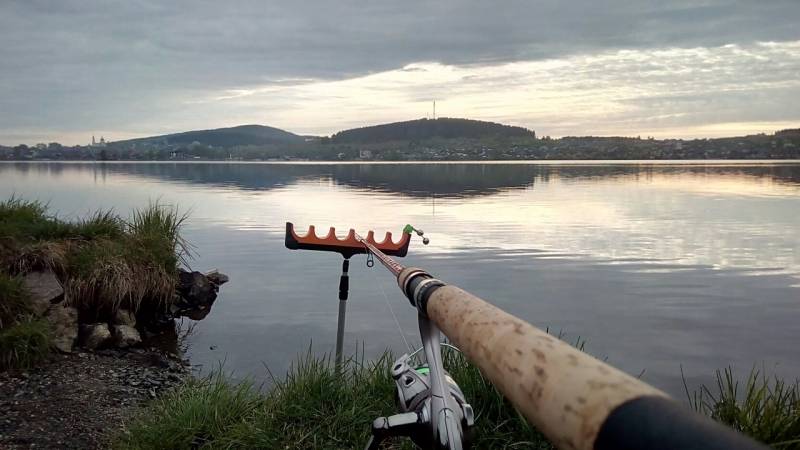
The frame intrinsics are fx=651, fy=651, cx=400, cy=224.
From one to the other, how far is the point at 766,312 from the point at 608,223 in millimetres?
17465

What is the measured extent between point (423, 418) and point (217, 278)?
14.3 m

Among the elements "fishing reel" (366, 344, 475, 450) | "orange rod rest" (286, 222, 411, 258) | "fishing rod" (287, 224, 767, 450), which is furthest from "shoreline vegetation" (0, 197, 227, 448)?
"fishing rod" (287, 224, 767, 450)

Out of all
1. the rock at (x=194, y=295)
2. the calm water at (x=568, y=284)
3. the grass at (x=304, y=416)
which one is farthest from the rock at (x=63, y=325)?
the grass at (x=304, y=416)

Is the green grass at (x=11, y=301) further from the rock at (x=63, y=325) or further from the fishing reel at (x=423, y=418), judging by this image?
the fishing reel at (x=423, y=418)

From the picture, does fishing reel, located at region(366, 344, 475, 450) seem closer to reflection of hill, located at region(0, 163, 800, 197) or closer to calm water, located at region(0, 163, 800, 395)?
calm water, located at region(0, 163, 800, 395)

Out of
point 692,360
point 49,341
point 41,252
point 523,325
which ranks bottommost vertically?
→ point 692,360

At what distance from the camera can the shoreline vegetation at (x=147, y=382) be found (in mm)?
5160

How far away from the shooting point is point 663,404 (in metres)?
0.93

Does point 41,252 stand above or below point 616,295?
above

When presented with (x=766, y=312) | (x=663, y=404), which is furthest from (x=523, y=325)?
(x=766, y=312)

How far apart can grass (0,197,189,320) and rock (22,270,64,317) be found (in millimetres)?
207

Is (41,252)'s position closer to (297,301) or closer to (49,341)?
(49,341)

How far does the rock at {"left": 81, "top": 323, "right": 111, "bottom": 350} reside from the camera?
9539mm

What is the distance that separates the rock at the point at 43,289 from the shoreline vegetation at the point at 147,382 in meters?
0.02
